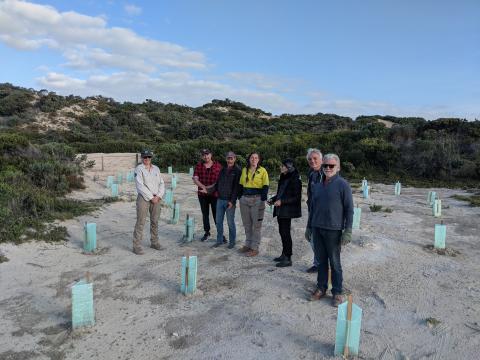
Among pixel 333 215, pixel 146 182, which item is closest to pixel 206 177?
pixel 146 182

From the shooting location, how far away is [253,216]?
709 centimetres

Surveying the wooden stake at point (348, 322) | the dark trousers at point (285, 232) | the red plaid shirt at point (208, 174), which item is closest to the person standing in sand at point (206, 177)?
the red plaid shirt at point (208, 174)

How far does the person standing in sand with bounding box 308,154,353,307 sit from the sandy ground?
58 cm

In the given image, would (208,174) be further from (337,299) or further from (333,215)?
(337,299)

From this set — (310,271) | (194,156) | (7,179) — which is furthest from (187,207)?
(194,156)

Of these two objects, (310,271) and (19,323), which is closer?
(19,323)

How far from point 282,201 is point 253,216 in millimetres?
878

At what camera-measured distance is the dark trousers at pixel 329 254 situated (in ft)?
16.4

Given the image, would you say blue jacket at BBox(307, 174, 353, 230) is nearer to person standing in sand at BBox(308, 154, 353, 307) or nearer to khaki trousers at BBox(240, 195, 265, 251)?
person standing in sand at BBox(308, 154, 353, 307)

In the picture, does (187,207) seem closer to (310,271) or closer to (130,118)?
(310,271)

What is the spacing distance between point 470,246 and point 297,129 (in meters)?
29.9

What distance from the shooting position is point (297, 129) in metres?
37.5

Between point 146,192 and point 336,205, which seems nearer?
point 336,205

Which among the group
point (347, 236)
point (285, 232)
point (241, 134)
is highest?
point (241, 134)
